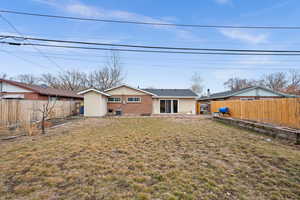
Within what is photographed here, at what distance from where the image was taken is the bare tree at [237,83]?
34656 mm

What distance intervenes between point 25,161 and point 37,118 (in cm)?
872

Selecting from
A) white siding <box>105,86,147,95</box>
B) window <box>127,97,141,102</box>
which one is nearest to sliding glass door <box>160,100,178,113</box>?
window <box>127,97,141,102</box>

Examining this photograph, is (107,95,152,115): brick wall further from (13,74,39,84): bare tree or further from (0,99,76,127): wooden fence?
(13,74,39,84): bare tree

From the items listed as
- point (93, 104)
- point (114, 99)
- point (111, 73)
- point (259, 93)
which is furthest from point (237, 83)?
point (93, 104)

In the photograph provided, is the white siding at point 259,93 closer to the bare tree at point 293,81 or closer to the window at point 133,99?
the window at point 133,99

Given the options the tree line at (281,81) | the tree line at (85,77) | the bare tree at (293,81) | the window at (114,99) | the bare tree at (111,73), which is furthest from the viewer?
the tree line at (281,81)

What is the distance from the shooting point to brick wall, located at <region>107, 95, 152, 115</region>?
1575 cm

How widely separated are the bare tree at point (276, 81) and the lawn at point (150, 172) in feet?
125

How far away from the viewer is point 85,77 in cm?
3250

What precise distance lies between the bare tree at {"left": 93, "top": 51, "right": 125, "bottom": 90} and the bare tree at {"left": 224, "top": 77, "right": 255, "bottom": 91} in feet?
106

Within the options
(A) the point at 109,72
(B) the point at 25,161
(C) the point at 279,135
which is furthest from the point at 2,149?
(A) the point at 109,72

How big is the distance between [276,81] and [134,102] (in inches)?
1483

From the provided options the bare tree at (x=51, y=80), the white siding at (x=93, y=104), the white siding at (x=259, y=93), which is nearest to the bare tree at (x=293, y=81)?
the white siding at (x=259, y=93)

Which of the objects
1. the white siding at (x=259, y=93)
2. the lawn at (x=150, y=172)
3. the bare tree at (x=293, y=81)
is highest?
the bare tree at (x=293, y=81)
